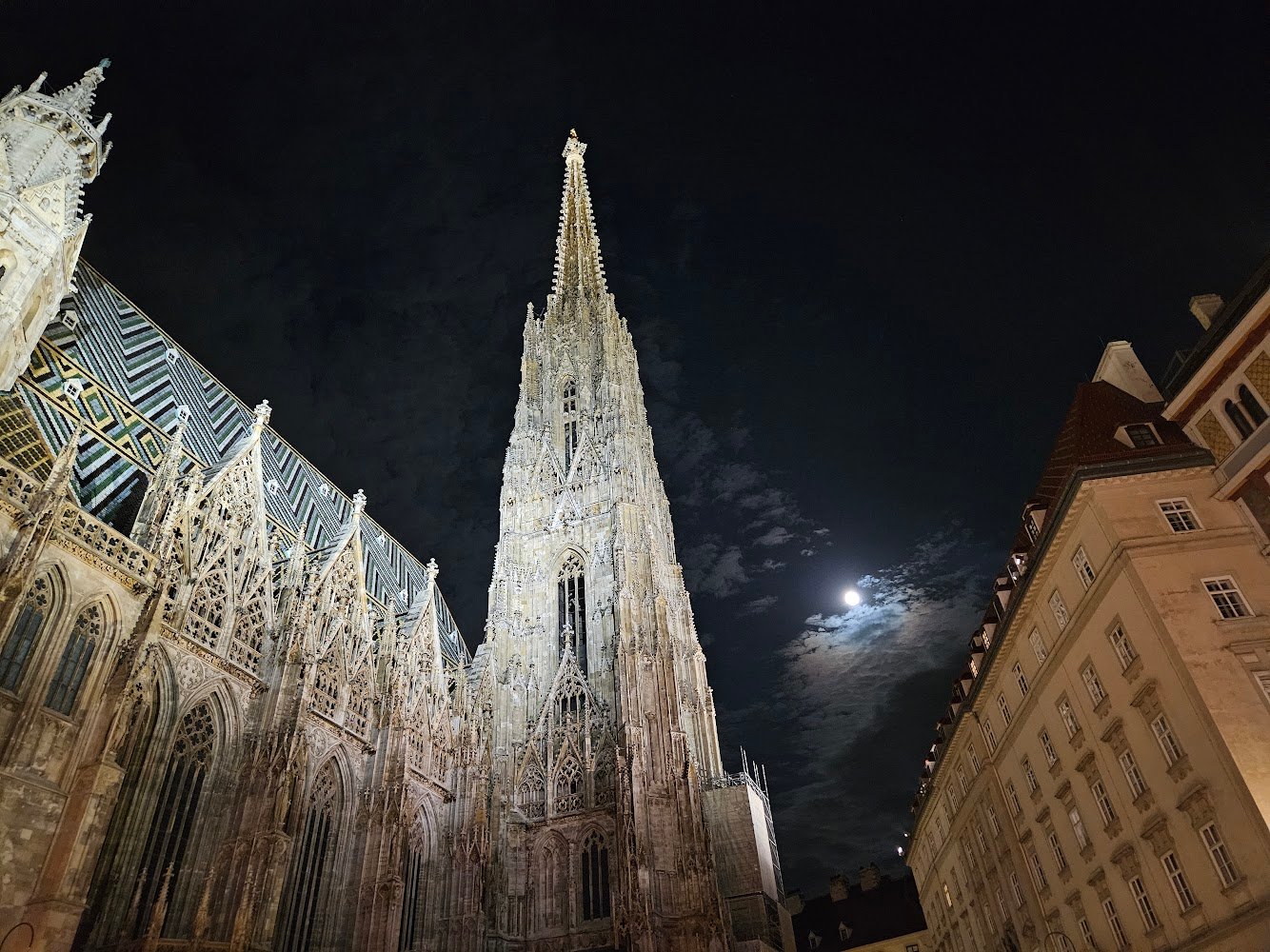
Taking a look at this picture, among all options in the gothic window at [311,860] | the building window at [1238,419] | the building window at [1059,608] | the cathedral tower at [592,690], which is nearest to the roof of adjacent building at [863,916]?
the cathedral tower at [592,690]

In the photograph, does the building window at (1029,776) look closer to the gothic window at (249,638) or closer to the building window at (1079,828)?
the building window at (1079,828)

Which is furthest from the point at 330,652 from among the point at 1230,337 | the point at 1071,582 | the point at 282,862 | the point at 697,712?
the point at 1230,337

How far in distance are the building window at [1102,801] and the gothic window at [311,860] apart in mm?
23720

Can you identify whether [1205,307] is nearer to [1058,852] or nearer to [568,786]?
[1058,852]

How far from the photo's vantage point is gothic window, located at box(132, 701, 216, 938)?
71.5 feet

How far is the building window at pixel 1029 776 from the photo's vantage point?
23.5 m

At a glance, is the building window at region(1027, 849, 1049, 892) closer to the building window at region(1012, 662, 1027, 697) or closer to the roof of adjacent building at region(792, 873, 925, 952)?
the building window at region(1012, 662, 1027, 697)

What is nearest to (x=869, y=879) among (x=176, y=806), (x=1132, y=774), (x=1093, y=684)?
(x=1093, y=684)

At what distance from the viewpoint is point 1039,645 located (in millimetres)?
22641

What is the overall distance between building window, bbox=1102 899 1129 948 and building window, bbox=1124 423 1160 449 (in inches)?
427

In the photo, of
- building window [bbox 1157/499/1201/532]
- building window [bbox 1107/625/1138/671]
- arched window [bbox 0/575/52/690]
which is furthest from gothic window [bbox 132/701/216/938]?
building window [bbox 1157/499/1201/532]

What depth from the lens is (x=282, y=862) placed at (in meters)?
23.7

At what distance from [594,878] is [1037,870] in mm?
18445

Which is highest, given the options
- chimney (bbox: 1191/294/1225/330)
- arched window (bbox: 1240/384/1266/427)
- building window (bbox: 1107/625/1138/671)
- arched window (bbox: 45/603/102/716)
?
chimney (bbox: 1191/294/1225/330)
